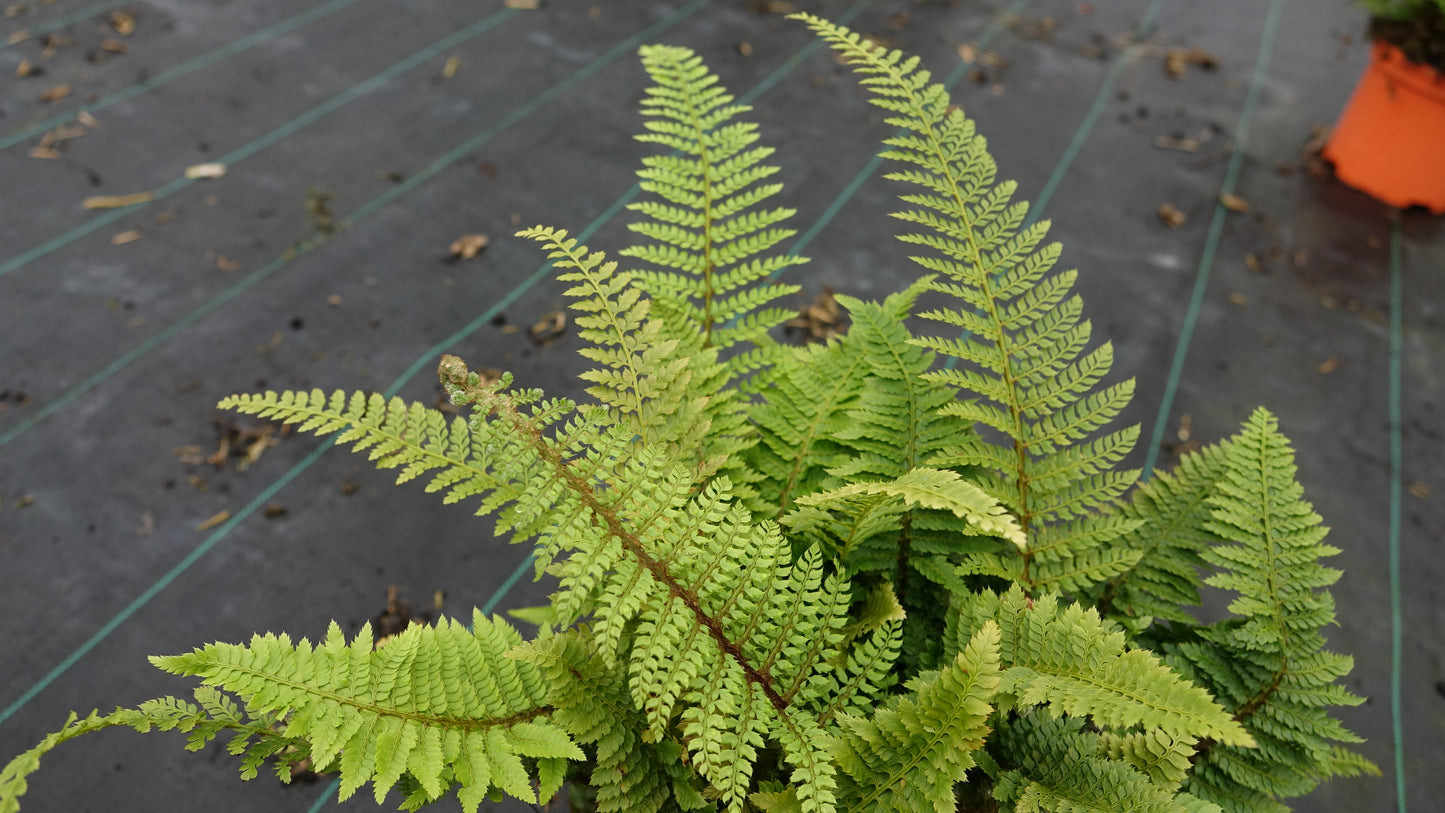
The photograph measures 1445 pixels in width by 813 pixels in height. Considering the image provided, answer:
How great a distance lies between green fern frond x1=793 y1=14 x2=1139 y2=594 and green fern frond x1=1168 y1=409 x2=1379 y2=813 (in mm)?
170

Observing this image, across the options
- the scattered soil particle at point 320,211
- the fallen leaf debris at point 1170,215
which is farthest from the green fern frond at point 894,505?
the fallen leaf debris at point 1170,215

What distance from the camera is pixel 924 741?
3.20 feet

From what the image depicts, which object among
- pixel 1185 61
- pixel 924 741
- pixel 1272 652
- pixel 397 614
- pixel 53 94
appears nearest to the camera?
pixel 924 741

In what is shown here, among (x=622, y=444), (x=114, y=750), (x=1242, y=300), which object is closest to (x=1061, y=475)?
(x=622, y=444)

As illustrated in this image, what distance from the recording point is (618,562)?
97 cm

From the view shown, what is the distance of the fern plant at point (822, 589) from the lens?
0.95 metres

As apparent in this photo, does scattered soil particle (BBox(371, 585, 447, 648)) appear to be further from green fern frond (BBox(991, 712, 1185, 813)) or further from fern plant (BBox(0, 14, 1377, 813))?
green fern frond (BBox(991, 712, 1185, 813))

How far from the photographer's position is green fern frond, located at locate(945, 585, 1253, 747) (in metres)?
0.87

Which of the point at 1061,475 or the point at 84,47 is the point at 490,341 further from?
the point at 84,47

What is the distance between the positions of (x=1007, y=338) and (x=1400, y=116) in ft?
13.4

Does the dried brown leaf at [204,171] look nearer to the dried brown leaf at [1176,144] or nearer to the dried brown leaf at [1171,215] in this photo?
the dried brown leaf at [1171,215]

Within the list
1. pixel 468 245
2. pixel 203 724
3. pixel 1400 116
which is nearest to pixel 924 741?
pixel 203 724

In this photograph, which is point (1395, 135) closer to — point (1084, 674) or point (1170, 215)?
point (1170, 215)

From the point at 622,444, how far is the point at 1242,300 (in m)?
3.62
